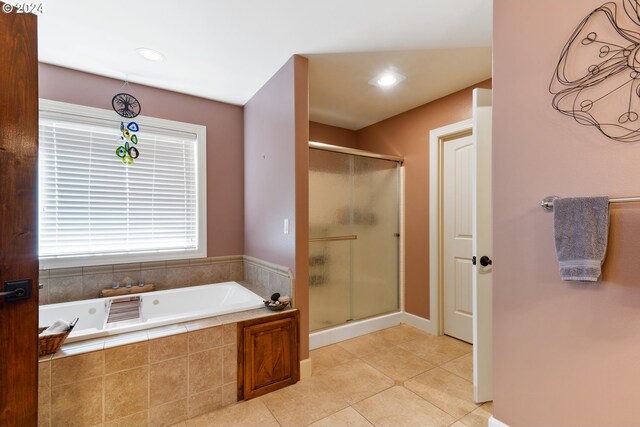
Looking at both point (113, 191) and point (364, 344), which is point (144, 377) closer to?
point (113, 191)

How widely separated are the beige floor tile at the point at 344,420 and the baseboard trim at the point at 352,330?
913 millimetres

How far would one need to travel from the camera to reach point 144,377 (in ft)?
5.28

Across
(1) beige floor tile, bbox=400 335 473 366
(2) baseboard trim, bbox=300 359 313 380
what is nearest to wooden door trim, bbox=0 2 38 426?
(2) baseboard trim, bbox=300 359 313 380

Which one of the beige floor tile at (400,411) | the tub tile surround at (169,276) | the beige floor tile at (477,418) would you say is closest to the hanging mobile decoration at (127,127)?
the tub tile surround at (169,276)

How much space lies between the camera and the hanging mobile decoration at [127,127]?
240cm

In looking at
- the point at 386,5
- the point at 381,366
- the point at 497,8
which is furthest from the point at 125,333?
the point at 497,8

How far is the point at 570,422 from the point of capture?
1.22 meters

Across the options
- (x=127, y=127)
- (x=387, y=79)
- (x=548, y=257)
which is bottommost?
(x=548, y=257)

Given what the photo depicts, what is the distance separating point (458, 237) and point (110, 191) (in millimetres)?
3258

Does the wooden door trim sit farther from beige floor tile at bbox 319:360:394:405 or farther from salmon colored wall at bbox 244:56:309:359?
beige floor tile at bbox 319:360:394:405

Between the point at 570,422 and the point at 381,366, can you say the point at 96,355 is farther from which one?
the point at 570,422

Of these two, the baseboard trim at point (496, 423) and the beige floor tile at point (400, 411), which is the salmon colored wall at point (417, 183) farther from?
the baseboard trim at point (496, 423)

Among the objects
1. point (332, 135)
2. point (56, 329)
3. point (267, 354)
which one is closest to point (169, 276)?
point (56, 329)

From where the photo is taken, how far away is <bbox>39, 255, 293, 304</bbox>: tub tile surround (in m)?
2.23
